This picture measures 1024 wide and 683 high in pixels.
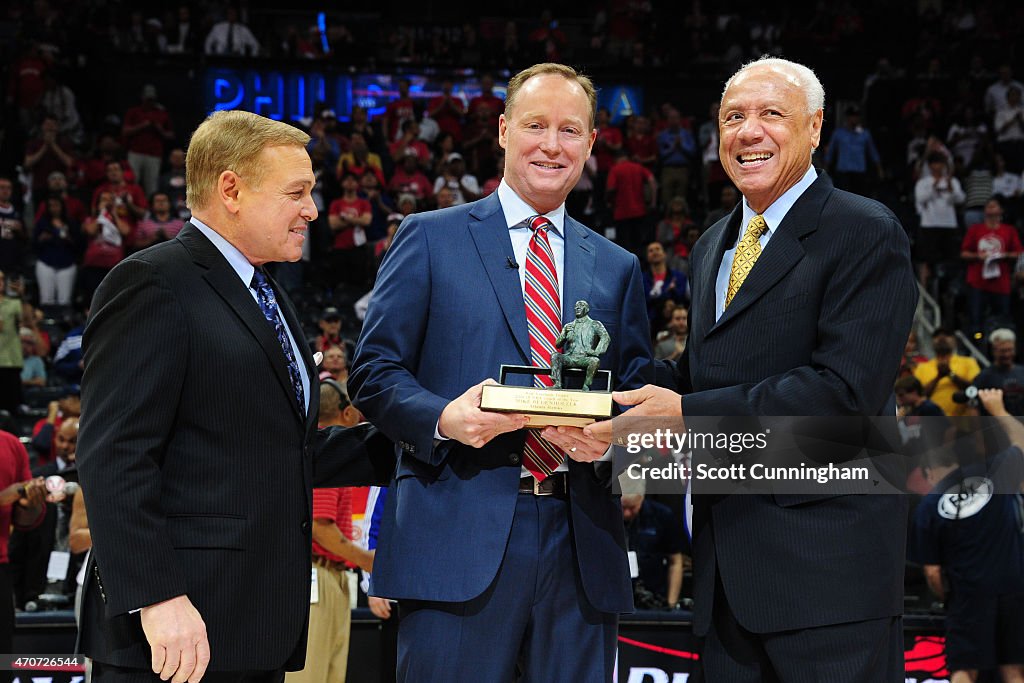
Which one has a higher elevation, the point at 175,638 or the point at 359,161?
the point at 359,161

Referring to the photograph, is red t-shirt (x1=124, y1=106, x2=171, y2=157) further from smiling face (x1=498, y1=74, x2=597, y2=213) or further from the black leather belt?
the black leather belt

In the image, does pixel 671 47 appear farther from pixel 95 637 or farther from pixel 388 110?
pixel 95 637

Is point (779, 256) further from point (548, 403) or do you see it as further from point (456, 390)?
point (456, 390)

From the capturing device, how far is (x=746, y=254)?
316 centimetres

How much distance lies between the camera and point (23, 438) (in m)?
11.0

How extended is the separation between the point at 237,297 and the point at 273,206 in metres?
0.28

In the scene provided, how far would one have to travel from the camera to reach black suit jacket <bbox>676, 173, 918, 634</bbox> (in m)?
2.86

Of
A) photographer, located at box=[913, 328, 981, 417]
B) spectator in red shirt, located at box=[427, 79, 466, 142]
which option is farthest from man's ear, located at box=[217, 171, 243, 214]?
spectator in red shirt, located at box=[427, 79, 466, 142]

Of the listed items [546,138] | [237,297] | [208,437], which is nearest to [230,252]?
[237,297]

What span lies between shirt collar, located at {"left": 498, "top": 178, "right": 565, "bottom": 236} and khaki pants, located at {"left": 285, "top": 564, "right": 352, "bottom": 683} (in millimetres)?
3428

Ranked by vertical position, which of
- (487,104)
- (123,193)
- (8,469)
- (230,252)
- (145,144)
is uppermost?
(487,104)

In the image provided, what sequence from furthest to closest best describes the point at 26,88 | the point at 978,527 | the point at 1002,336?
the point at 26,88, the point at 1002,336, the point at 978,527

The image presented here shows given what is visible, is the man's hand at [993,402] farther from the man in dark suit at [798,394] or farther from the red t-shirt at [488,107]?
the red t-shirt at [488,107]

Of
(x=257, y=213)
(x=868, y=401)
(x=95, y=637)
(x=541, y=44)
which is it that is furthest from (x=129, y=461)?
(x=541, y=44)
